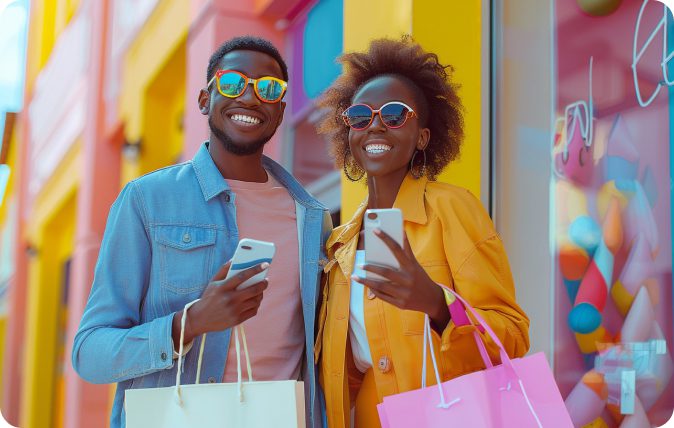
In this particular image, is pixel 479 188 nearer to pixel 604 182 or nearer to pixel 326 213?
pixel 604 182

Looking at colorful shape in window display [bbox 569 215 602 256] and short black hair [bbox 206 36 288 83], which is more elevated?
short black hair [bbox 206 36 288 83]

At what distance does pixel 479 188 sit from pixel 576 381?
3.39ft

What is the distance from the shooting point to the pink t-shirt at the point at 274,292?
246 cm

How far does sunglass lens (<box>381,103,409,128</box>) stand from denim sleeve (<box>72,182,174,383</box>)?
0.78m

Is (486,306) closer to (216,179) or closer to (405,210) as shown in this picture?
(405,210)

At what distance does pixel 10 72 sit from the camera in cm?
804

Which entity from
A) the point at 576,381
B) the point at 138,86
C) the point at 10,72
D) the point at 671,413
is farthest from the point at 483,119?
the point at 10,72

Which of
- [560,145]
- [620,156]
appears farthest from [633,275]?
[560,145]

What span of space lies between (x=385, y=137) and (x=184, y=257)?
0.71m

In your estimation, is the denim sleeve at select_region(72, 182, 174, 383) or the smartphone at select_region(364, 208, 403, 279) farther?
the denim sleeve at select_region(72, 182, 174, 383)

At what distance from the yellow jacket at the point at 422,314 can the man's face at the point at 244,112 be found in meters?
0.48

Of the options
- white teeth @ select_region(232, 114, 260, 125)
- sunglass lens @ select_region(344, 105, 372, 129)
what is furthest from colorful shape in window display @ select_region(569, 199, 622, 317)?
white teeth @ select_region(232, 114, 260, 125)

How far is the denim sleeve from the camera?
2.21m

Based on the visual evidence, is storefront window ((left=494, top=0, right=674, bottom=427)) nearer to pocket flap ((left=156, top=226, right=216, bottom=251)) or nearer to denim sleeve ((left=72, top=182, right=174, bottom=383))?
pocket flap ((left=156, top=226, right=216, bottom=251))
